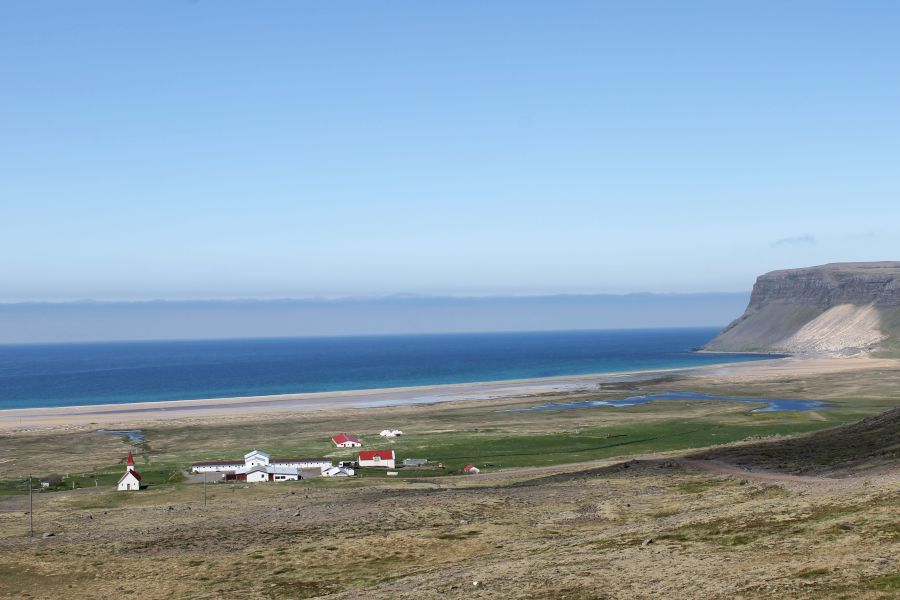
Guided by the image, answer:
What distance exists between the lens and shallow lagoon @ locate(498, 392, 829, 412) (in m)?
127

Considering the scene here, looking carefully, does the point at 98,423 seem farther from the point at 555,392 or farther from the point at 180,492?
the point at 555,392

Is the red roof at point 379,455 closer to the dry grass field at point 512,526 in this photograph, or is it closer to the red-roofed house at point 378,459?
the red-roofed house at point 378,459

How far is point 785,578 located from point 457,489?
A: 1407 inches

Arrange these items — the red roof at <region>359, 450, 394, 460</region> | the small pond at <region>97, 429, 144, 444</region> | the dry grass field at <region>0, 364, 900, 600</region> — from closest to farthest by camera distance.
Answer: the dry grass field at <region>0, 364, 900, 600</region> < the red roof at <region>359, 450, 394, 460</region> < the small pond at <region>97, 429, 144, 444</region>

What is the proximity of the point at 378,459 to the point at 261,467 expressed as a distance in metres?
11.5

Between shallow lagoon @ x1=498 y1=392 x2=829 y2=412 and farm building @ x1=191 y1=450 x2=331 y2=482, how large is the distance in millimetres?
54856

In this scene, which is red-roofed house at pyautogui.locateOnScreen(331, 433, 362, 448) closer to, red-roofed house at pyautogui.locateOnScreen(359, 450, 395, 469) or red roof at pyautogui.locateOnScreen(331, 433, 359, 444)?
red roof at pyautogui.locateOnScreen(331, 433, 359, 444)

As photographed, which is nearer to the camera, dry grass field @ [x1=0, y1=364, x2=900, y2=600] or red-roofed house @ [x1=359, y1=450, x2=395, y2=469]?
dry grass field @ [x1=0, y1=364, x2=900, y2=600]

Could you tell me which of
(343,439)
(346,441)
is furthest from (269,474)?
(343,439)

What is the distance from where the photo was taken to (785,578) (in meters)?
32.2

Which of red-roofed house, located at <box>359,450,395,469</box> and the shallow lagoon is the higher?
red-roofed house, located at <box>359,450,395,469</box>

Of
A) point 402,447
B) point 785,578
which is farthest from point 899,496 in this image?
point 402,447

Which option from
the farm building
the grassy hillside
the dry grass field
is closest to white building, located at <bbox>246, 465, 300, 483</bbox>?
the farm building

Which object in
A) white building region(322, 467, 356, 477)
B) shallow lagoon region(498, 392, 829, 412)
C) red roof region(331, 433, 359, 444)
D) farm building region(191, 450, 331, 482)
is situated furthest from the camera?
shallow lagoon region(498, 392, 829, 412)
